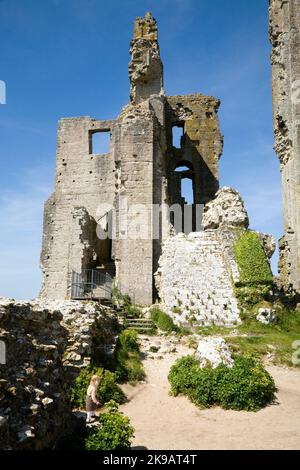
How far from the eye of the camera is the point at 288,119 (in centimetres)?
2206

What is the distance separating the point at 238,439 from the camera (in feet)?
23.6

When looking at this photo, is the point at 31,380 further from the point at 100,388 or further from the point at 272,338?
the point at 272,338

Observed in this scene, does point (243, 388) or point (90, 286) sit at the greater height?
point (90, 286)

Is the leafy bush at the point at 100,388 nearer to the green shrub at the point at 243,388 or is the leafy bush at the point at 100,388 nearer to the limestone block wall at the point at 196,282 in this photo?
the green shrub at the point at 243,388

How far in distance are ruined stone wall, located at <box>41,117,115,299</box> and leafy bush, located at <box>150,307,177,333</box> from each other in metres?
8.47

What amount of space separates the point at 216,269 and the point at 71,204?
10.9 m

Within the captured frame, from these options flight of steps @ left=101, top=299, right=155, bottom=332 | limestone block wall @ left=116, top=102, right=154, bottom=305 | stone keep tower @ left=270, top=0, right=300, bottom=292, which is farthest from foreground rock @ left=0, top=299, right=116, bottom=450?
stone keep tower @ left=270, top=0, right=300, bottom=292

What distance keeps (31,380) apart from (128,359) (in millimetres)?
6458

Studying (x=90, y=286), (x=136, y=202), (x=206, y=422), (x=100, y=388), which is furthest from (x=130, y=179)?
(x=206, y=422)

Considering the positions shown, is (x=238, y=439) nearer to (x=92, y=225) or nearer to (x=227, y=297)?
(x=227, y=297)

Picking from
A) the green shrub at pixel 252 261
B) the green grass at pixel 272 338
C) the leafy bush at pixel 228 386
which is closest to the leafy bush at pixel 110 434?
the leafy bush at pixel 228 386

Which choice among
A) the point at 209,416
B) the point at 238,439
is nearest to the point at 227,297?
the point at 209,416

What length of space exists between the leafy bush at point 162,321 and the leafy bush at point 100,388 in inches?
205

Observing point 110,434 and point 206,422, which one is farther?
point 206,422
